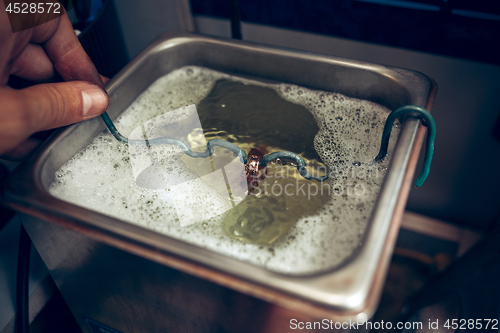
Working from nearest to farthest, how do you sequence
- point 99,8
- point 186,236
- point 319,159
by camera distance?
1. point 186,236
2. point 319,159
3. point 99,8

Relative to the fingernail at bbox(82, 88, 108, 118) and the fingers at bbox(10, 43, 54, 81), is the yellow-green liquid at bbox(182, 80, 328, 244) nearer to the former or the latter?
the fingernail at bbox(82, 88, 108, 118)

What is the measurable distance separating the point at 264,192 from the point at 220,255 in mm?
188

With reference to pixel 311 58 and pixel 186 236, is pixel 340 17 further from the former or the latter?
pixel 186 236

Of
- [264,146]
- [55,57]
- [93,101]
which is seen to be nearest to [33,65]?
[55,57]

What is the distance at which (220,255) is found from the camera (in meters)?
0.40

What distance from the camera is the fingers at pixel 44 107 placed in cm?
42

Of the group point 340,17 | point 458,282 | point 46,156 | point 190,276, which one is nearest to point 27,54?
point 46,156

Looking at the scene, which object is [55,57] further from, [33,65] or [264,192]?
[264,192]

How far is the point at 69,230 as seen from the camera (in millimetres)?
469

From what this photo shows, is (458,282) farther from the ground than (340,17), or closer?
closer

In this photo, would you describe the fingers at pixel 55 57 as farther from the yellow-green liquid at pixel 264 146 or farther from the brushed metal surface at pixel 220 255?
the yellow-green liquid at pixel 264 146

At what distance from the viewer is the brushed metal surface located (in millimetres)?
370

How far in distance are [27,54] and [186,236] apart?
0.41m

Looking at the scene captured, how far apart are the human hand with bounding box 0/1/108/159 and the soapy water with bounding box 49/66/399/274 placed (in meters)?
0.10
